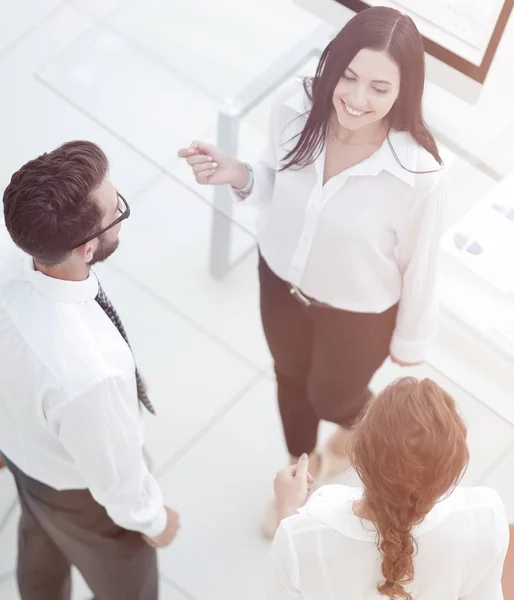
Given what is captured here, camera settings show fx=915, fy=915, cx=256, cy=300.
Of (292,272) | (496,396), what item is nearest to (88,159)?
(292,272)

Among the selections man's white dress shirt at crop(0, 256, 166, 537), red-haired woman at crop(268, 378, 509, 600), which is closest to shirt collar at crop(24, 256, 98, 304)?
man's white dress shirt at crop(0, 256, 166, 537)

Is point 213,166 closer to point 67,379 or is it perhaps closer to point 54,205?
point 54,205

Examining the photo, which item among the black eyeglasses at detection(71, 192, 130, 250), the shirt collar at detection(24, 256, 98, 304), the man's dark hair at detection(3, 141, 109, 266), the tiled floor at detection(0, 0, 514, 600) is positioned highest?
the man's dark hair at detection(3, 141, 109, 266)

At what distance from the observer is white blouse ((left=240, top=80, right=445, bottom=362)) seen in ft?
5.59

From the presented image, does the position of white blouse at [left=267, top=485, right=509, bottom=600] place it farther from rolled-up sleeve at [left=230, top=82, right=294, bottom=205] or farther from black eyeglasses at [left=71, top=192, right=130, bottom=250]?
rolled-up sleeve at [left=230, top=82, right=294, bottom=205]

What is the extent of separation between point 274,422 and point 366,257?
3.25 feet

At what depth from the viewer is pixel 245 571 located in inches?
96.8

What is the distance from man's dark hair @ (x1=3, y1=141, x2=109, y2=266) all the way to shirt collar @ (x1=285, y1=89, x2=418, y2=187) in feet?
1.65

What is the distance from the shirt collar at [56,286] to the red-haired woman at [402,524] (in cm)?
53

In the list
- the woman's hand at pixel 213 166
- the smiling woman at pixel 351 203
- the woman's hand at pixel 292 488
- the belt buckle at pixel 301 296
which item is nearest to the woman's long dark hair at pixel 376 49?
the smiling woman at pixel 351 203

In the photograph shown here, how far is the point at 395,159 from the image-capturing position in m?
1.69

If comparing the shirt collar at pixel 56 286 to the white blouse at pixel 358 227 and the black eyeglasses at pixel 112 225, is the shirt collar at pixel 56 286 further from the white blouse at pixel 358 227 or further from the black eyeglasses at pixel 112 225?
the white blouse at pixel 358 227

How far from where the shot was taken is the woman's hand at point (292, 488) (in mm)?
1615

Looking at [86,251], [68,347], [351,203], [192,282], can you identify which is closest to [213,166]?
[351,203]
